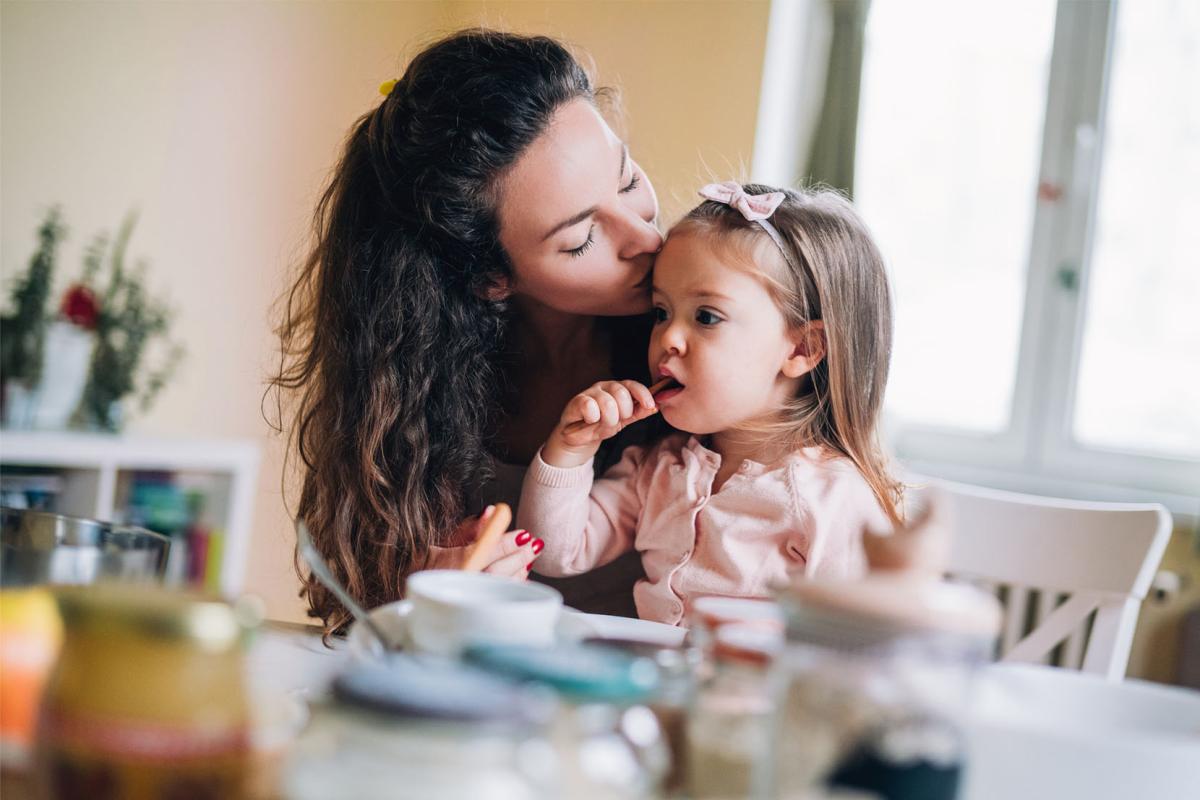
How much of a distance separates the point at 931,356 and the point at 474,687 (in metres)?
2.95

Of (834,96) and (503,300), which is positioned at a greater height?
(834,96)

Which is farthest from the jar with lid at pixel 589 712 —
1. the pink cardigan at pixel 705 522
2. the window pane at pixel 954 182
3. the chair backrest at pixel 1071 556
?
the window pane at pixel 954 182

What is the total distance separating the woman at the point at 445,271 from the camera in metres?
1.29

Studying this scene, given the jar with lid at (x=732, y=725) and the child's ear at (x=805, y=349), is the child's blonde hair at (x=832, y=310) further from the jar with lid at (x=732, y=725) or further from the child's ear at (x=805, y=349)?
the jar with lid at (x=732, y=725)

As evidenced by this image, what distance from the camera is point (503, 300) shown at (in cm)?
143

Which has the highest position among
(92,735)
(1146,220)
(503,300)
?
(1146,220)

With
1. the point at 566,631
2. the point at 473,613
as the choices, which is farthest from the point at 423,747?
the point at 566,631

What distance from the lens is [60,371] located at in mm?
2588

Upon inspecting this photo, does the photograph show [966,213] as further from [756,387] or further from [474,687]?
[474,687]

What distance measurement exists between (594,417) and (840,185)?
2114 millimetres

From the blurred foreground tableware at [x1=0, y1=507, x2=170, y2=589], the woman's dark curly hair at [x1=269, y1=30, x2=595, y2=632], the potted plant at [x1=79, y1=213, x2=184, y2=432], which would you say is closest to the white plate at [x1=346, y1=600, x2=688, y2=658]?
the blurred foreground tableware at [x1=0, y1=507, x2=170, y2=589]

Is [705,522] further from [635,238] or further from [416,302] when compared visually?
[416,302]

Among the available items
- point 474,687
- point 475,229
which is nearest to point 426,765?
point 474,687

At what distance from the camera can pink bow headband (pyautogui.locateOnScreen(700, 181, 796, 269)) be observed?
129 centimetres
